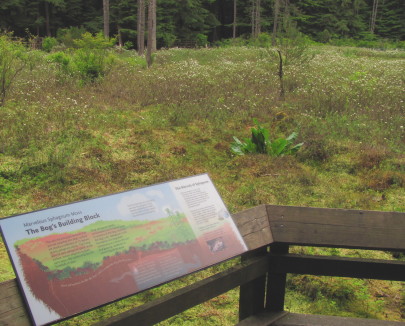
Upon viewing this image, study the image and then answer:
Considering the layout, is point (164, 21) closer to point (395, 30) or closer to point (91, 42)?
point (91, 42)

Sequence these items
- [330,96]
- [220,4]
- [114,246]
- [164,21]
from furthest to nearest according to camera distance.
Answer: [220,4], [164,21], [330,96], [114,246]

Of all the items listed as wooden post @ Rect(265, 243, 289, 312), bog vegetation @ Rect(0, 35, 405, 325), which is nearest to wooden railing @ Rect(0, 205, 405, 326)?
wooden post @ Rect(265, 243, 289, 312)

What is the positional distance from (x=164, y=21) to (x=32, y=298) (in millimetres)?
45587

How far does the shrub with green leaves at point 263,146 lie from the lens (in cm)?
837

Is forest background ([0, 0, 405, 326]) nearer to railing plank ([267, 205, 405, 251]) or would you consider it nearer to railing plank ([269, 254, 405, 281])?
railing plank ([269, 254, 405, 281])

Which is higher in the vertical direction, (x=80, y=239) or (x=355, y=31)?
(x=355, y=31)

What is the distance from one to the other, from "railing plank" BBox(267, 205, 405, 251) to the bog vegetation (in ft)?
6.12

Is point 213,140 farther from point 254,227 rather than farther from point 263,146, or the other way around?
point 254,227

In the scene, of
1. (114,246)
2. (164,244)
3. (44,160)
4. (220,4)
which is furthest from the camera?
(220,4)

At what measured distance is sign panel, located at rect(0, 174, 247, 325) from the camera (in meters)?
1.71

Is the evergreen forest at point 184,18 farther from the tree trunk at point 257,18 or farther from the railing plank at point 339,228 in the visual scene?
the railing plank at point 339,228

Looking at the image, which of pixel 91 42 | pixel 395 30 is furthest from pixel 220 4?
pixel 91 42

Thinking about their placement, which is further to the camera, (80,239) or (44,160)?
(44,160)

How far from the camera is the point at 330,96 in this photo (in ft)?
37.8
